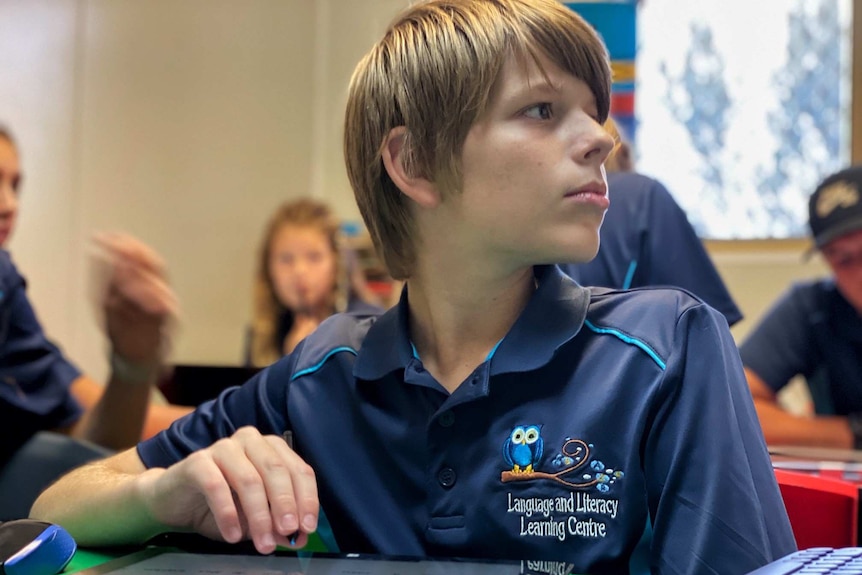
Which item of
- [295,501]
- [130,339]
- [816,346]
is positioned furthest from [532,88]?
[816,346]

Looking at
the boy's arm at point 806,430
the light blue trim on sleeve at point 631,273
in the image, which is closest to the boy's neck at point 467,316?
the light blue trim on sleeve at point 631,273

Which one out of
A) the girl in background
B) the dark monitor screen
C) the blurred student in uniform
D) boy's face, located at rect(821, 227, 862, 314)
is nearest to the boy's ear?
the blurred student in uniform

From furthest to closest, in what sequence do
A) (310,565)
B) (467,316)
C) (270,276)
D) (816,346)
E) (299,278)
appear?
(270,276) < (299,278) < (816,346) < (467,316) < (310,565)

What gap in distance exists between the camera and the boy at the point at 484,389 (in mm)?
701

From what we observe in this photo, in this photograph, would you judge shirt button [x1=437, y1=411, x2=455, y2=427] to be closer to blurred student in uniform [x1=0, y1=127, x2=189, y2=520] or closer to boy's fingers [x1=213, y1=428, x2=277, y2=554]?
boy's fingers [x1=213, y1=428, x2=277, y2=554]

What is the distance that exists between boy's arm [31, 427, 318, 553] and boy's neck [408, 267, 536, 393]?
203mm

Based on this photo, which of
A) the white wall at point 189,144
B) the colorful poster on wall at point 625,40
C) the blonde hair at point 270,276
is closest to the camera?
the colorful poster on wall at point 625,40

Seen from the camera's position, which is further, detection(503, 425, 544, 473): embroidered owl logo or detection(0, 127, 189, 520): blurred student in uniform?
detection(0, 127, 189, 520): blurred student in uniform

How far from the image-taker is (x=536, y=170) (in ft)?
2.65

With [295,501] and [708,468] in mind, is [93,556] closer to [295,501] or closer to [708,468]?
[295,501]

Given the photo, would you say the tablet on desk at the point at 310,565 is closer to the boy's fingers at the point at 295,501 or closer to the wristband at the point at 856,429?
the boy's fingers at the point at 295,501

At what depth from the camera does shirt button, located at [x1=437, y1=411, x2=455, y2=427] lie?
79cm

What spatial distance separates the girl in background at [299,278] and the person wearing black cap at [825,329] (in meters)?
1.16

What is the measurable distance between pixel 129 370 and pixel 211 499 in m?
0.88
